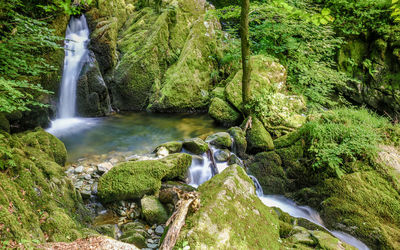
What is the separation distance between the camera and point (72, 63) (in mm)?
8828

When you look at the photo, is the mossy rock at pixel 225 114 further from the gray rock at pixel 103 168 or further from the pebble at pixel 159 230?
the pebble at pixel 159 230

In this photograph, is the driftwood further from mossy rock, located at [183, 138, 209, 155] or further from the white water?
the white water

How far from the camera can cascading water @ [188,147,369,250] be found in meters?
3.96

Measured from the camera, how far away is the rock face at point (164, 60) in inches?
387

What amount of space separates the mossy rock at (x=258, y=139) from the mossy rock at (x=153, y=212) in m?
3.23

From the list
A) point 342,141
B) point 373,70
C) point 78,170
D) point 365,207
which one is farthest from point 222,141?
point 373,70

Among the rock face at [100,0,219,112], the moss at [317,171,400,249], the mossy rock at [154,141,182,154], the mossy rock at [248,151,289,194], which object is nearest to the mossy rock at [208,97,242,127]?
the rock face at [100,0,219,112]

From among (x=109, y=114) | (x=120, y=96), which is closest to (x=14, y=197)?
(x=109, y=114)

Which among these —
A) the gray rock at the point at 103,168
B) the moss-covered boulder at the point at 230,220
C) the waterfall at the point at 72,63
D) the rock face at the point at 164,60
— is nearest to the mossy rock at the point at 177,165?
the gray rock at the point at 103,168

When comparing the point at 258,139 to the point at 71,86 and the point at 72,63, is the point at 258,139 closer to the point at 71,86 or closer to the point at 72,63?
the point at 71,86

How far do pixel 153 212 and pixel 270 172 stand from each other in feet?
9.83

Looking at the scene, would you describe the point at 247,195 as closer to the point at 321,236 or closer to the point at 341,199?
the point at 321,236

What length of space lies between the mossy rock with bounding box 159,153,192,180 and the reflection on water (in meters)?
1.77

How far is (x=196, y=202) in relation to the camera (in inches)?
96.0
